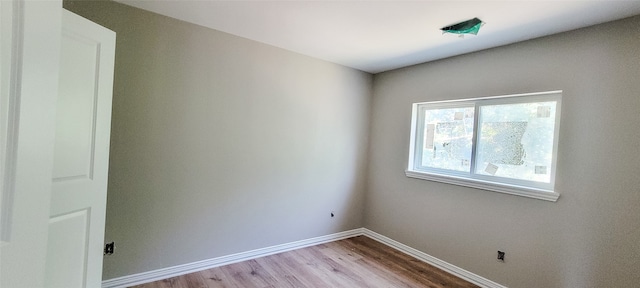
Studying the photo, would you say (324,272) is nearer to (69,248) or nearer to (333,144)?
(333,144)

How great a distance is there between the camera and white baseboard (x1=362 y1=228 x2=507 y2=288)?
263 centimetres

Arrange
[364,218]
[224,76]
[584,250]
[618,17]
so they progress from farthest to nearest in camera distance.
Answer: [364,218], [224,76], [584,250], [618,17]

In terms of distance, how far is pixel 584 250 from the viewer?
2.11m

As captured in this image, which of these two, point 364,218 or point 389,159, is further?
point 364,218

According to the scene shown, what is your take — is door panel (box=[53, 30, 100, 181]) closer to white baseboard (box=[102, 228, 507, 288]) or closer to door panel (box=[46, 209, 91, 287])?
door panel (box=[46, 209, 91, 287])

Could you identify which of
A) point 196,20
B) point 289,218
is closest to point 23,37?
point 196,20

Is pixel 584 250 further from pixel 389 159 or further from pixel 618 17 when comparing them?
pixel 389 159

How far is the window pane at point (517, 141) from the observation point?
7.80ft

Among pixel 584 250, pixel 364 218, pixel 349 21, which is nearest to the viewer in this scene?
pixel 584 250

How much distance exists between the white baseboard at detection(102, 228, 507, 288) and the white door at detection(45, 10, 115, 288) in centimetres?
71

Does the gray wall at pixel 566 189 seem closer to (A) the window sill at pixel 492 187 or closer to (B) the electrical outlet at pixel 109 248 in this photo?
(A) the window sill at pixel 492 187

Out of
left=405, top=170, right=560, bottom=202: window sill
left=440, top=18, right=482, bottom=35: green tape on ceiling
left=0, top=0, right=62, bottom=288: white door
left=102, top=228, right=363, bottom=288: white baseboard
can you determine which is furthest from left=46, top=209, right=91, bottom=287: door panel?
left=405, top=170, right=560, bottom=202: window sill

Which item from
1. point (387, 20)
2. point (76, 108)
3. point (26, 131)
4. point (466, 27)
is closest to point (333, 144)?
point (387, 20)

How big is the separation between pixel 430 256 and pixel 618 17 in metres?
2.58
